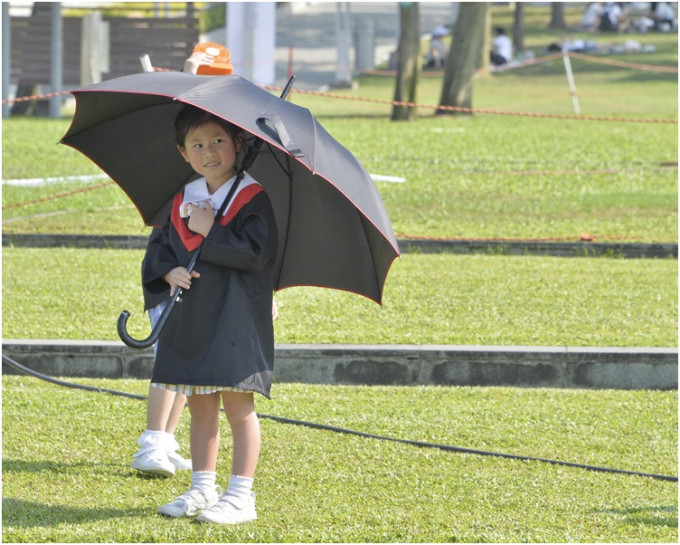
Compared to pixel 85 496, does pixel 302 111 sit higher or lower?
higher

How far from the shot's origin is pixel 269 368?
14.3 feet

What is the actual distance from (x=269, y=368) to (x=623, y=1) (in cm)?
5408

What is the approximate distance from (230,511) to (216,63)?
1683 mm

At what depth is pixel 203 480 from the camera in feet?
14.6

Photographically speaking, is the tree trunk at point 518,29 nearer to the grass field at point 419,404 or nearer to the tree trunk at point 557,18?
the tree trunk at point 557,18

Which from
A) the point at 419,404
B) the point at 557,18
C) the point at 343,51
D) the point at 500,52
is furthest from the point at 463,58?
the point at 557,18

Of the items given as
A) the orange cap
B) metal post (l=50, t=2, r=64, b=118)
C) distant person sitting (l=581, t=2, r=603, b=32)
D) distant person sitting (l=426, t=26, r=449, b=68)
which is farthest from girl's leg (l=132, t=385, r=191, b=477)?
distant person sitting (l=581, t=2, r=603, b=32)

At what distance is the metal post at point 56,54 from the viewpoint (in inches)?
A: 903

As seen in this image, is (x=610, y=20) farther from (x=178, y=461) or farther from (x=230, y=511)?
(x=230, y=511)

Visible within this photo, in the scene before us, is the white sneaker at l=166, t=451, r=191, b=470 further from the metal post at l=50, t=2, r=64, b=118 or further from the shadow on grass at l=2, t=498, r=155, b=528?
the metal post at l=50, t=2, r=64, b=118

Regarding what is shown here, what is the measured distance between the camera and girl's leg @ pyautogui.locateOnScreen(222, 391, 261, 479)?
14.4 ft

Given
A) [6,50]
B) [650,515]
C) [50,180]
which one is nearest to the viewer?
[650,515]

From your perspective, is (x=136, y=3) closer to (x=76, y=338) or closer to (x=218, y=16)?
(x=218, y=16)

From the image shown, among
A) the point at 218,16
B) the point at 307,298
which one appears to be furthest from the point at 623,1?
the point at 307,298
